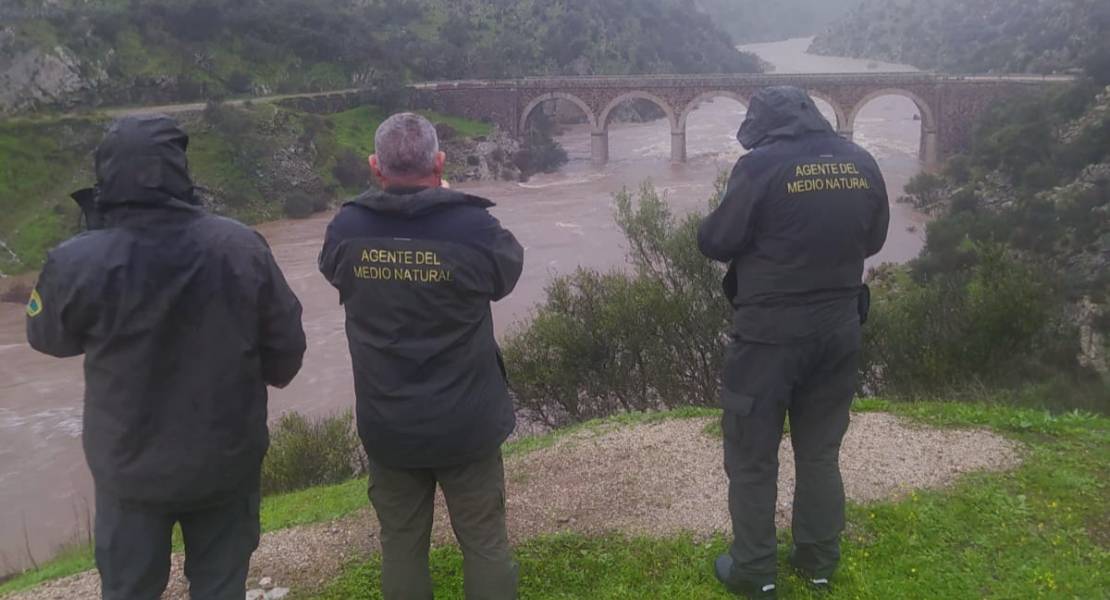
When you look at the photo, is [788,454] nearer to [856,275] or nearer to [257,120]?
[856,275]

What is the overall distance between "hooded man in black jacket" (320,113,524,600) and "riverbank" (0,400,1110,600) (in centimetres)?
117

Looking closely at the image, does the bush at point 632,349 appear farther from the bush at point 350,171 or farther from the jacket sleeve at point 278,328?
the bush at point 350,171

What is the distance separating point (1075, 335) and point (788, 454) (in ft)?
27.3

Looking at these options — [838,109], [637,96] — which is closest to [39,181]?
[637,96]

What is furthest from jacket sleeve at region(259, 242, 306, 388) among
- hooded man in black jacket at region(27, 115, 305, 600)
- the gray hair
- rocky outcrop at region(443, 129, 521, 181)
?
rocky outcrop at region(443, 129, 521, 181)

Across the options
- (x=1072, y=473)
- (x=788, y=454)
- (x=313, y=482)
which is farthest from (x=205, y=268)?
(x=313, y=482)

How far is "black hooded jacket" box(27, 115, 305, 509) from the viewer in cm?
239

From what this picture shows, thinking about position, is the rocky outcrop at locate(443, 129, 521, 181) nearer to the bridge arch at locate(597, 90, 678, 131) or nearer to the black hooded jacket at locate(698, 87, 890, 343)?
the bridge arch at locate(597, 90, 678, 131)

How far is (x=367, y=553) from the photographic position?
4102 millimetres

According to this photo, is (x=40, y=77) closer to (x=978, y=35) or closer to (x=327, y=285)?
(x=327, y=285)

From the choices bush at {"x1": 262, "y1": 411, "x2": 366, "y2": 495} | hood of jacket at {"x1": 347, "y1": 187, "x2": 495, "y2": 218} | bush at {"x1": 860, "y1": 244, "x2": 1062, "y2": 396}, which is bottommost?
bush at {"x1": 262, "y1": 411, "x2": 366, "y2": 495}

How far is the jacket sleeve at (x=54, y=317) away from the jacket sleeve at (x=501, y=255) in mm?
1120

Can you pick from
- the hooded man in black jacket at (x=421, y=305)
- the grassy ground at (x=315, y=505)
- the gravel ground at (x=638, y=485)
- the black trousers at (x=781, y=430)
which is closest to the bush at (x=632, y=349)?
the grassy ground at (x=315, y=505)

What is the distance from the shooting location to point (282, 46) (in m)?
41.9
